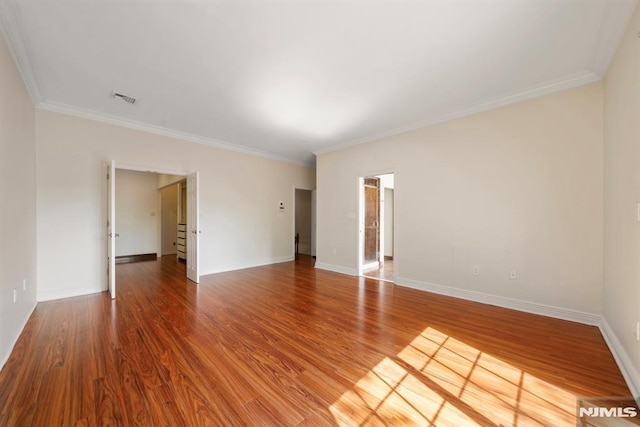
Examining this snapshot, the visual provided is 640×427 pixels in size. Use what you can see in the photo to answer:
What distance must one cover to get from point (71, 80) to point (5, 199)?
1.70m

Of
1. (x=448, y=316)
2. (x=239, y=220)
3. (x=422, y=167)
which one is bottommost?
(x=448, y=316)

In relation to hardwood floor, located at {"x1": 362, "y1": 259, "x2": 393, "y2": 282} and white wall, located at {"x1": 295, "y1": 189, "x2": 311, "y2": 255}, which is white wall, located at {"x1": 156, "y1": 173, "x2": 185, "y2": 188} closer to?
white wall, located at {"x1": 295, "y1": 189, "x2": 311, "y2": 255}

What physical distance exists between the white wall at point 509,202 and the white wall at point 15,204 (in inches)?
183

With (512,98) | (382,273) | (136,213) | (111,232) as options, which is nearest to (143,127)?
(111,232)

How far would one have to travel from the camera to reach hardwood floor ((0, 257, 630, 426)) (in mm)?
1514

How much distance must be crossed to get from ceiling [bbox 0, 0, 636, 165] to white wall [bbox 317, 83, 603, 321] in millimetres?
388

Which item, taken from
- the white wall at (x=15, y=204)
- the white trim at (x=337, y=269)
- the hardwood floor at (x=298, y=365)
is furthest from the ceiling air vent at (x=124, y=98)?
the white trim at (x=337, y=269)

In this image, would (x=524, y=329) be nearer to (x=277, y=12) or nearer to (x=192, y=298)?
(x=277, y=12)

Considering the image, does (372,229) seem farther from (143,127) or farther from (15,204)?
(15,204)

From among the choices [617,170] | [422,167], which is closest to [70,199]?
[422,167]

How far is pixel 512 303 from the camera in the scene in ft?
10.5

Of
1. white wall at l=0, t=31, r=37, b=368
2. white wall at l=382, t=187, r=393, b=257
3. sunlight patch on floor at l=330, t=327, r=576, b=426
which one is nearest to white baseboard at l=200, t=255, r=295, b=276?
white wall at l=0, t=31, r=37, b=368

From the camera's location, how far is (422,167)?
4102 mm

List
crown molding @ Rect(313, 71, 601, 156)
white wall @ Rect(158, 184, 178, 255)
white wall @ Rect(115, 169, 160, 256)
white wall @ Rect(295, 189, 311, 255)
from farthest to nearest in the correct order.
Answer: white wall @ Rect(295, 189, 311, 255)
white wall @ Rect(158, 184, 178, 255)
white wall @ Rect(115, 169, 160, 256)
crown molding @ Rect(313, 71, 601, 156)
